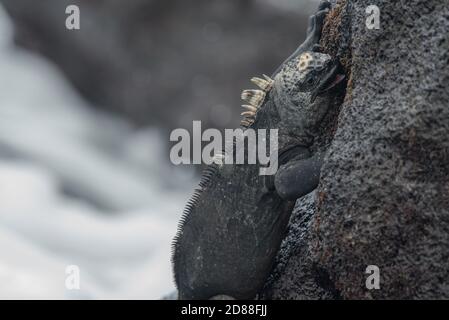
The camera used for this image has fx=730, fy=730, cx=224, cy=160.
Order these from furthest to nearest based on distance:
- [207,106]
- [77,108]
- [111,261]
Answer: [77,108], [207,106], [111,261]

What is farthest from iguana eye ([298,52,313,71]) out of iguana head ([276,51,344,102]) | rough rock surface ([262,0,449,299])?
rough rock surface ([262,0,449,299])

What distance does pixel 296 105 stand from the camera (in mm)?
2984

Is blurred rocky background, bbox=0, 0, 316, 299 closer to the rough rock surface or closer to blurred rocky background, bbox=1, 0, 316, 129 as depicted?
blurred rocky background, bbox=1, 0, 316, 129

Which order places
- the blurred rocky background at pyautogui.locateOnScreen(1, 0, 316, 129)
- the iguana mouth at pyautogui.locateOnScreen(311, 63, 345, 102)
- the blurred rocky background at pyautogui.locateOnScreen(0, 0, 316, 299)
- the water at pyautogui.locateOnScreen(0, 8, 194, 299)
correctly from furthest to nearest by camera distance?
the blurred rocky background at pyautogui.locateOnScreen(1, 0, 316, 129), the blurred rocky background at pyautogui.locateOnScreen(0, 0, 316, 299), the water at pyautogui.locateOnScreen(0, 8, 194, 299), the iguana mouth at pyautogui.locateOnScreen(311, 63, 345, 102)

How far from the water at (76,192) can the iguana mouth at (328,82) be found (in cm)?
469

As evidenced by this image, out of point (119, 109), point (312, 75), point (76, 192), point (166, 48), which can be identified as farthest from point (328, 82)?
point (119, 109)

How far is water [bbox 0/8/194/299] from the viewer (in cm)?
789

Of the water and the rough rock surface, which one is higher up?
the water

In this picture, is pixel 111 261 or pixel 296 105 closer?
pixel 296 105

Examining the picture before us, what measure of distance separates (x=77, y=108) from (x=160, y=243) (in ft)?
7.48
